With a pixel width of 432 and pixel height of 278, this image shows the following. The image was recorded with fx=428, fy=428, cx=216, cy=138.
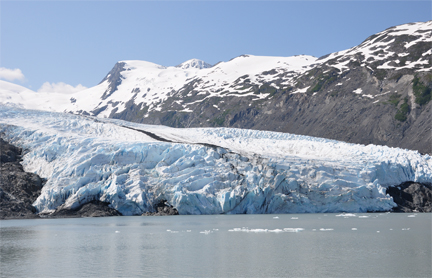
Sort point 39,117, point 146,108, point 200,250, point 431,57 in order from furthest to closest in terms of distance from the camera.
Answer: point 146,108
point 431,57
point 39,117
point 200,250

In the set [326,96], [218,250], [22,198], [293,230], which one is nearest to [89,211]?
[22,198]

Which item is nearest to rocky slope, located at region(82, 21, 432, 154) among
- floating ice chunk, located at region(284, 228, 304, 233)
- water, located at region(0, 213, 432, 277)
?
floating ice chunk, located at region(284, 228, 304, 233)

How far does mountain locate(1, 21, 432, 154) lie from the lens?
68000 millimetres

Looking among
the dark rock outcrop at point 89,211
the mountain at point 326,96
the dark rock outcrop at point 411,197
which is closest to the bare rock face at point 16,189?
the dark rock outcrop at point 89,211

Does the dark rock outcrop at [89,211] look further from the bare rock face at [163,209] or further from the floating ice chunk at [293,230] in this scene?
the floating ice chunk at [293,230]

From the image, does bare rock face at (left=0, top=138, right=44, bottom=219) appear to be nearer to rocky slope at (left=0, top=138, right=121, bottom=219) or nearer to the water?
rocky slope at (left=0, top=138, right=121, bottom=219)

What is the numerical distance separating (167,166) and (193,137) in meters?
9.94

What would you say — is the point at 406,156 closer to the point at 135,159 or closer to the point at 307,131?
the point at 135,159

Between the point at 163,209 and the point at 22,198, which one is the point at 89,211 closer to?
the point at 22,198

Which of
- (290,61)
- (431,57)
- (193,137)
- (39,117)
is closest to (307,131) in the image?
(431,57)

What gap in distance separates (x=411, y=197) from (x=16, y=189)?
28378 millimetres

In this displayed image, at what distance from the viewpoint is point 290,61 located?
134000 mm

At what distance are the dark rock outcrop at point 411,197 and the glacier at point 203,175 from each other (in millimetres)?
573

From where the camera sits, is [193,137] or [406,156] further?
[193,137]
